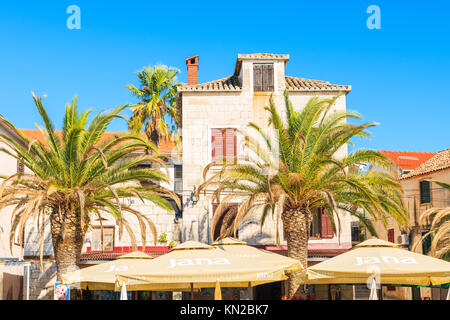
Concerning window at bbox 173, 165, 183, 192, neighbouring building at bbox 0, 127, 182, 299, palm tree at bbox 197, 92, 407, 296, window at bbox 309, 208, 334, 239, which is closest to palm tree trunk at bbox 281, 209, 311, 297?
palm tree at bbox 197, 92, 407, 296

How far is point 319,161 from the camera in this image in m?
19.8

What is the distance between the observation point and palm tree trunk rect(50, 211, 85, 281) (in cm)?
2016

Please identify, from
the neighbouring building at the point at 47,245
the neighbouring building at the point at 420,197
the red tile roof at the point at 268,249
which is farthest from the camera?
the neighbouring building at the point at 420,197

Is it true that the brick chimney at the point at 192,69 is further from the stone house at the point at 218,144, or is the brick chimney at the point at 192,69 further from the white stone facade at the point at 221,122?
the white stone facade at the point at 221,122

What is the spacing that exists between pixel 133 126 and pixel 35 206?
19331 mm

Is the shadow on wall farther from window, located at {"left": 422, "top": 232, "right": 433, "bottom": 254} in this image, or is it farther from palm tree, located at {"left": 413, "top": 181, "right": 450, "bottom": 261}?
window, located at {"left": 422, "top": 232, "right": 433, "bottom": 254}

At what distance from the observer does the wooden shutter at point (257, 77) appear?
88.9 ft

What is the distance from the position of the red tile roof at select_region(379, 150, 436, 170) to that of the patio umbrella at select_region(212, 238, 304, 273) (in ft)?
73.9

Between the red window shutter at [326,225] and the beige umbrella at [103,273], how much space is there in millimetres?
10222

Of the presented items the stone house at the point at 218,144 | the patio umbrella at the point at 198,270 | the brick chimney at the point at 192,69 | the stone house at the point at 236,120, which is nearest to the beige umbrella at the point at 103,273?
the patio umbrella at the point at 198,270

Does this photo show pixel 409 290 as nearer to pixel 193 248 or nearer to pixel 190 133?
pixel 190 133

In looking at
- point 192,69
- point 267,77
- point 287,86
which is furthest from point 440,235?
point 192,69

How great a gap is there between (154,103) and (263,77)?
11913mm

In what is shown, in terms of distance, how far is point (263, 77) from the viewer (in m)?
27.3
